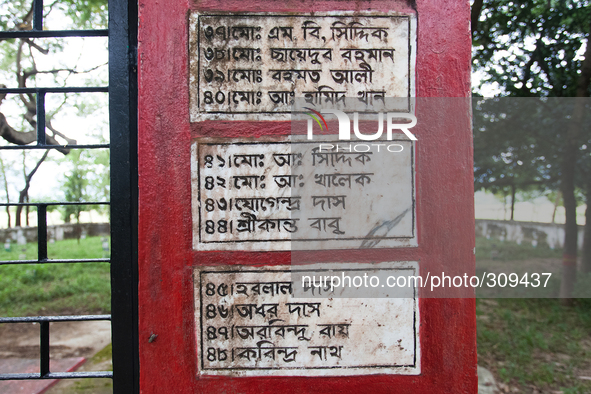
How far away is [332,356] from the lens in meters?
1.34

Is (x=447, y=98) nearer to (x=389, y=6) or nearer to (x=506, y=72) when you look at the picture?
(x=389, y=6)

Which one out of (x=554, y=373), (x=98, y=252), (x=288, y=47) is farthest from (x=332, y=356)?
(x=98, y=252)

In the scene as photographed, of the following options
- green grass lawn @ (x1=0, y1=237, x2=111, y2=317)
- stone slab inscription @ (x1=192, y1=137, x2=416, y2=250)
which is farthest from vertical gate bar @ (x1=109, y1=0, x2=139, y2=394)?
green grass lawn @ (x1=0, y1=237, x2=111, y2=317)

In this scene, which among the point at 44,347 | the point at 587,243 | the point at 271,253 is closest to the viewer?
the point at 271,253

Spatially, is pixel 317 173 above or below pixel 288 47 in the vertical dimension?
below

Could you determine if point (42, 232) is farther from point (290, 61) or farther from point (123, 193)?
point (290, 61)

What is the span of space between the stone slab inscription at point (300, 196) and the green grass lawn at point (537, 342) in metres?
2.65

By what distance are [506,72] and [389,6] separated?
437 cm

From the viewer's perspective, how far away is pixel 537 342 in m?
3.56

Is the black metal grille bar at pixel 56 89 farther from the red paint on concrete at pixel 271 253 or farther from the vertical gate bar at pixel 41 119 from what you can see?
the red paint on concrete at pixel 271 253

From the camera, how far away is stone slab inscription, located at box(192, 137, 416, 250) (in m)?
1.34

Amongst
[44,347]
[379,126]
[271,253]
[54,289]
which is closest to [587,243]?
[379,126]

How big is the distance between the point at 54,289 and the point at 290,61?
6.23 m

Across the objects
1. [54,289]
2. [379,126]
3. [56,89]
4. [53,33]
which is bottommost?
[54,289]
